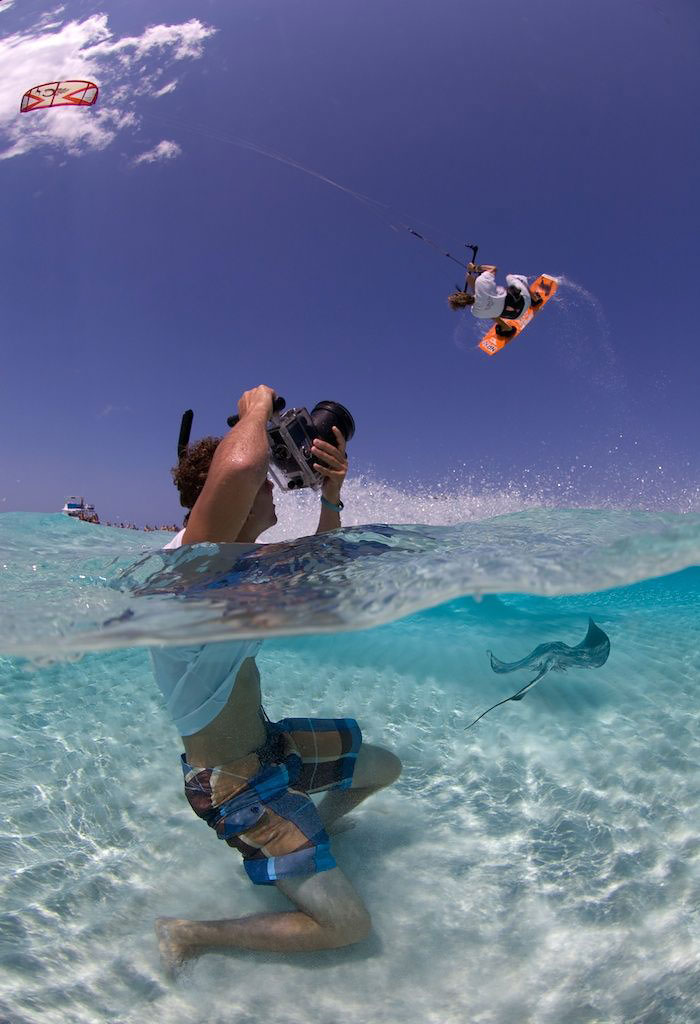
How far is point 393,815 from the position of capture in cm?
311

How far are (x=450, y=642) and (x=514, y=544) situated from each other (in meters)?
3.63

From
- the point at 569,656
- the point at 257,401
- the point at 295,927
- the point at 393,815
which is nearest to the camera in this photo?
the point at 295,927

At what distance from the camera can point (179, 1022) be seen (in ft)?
6.48

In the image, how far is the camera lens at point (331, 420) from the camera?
2.75 meters

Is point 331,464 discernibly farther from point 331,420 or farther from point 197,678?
point 197,678

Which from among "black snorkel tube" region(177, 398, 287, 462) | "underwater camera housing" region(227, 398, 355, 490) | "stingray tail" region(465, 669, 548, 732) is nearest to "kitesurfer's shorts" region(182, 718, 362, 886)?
"underwater camera housing" region(227, 398, 355, 490)

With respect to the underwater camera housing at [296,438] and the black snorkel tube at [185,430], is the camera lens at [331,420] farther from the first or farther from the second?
the black snorkel tube at [185,430]

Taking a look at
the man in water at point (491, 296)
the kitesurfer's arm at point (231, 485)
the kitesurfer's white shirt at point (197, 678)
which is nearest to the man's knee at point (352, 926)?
the kitesurfer's white shirt at point (197, 678)

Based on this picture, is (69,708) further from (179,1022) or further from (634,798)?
(634,798)

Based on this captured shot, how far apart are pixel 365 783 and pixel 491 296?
10.2 meters

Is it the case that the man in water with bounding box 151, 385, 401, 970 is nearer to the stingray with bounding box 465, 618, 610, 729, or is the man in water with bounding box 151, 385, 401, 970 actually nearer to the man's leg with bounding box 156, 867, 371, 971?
the man's leg with bounding box 156, 867, 371, 971

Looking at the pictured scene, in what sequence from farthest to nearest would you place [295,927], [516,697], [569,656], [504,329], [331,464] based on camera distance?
[504,329] → [569,656] → [516,697] → [331,464] → [295,927]

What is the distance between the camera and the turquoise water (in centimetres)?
209

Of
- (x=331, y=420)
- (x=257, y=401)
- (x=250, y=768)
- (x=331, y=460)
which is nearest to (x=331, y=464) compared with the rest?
(x=331, y=460)
